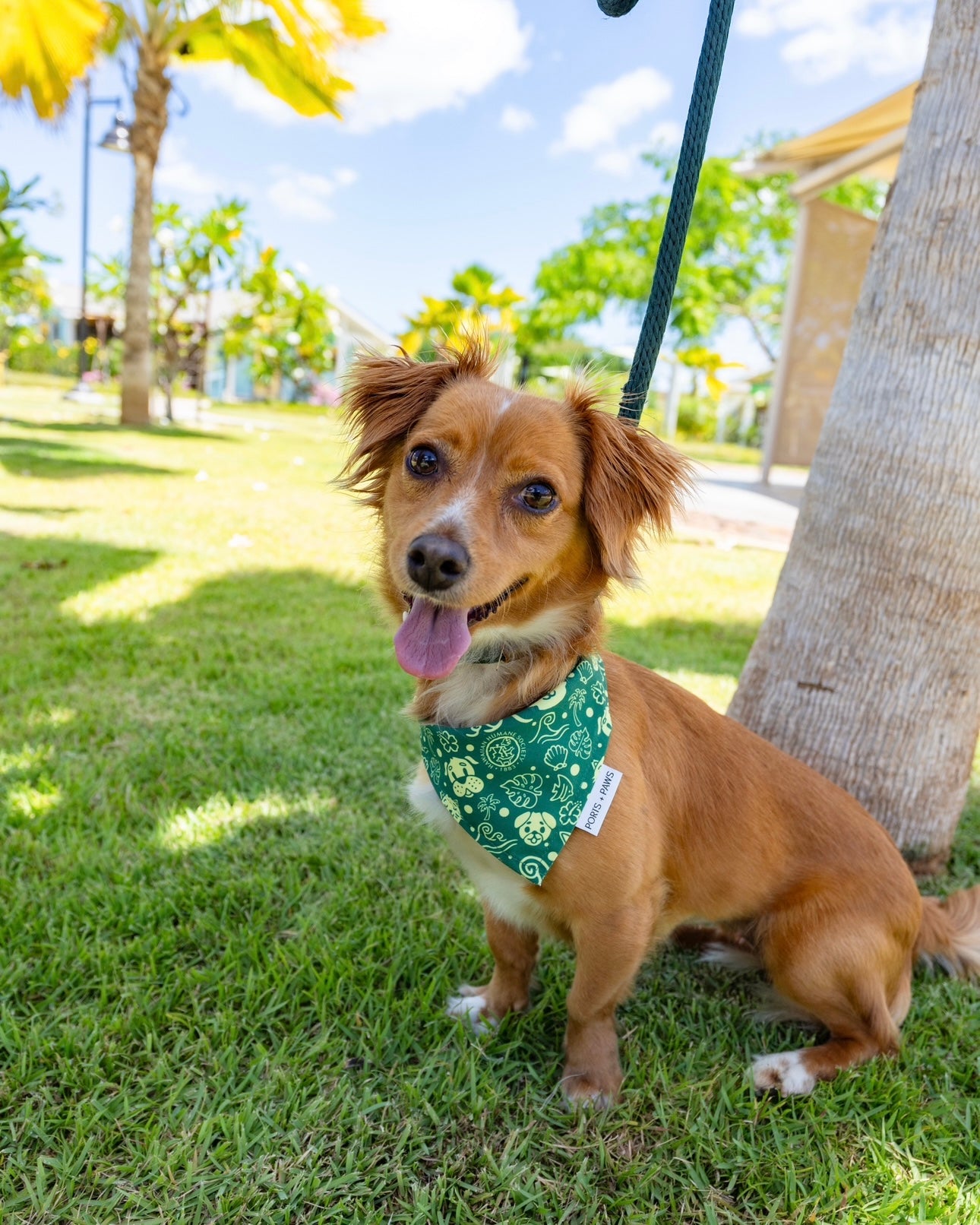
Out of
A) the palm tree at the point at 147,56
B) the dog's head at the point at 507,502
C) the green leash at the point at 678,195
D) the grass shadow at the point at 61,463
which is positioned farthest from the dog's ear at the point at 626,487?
the palm tree at the point at 147,56

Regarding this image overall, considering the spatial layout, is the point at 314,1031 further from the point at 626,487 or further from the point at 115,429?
the point at 115,429

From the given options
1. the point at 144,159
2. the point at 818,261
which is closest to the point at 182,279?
the point at 144,159

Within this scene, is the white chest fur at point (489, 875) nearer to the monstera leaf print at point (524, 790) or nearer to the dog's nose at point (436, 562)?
the monstera leaf print at point (524, 790)

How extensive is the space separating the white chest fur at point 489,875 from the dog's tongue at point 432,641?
47 cm

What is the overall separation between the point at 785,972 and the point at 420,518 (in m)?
1.61

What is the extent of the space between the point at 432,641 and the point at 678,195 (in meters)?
1.32

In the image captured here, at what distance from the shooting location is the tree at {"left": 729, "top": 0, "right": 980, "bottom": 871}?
2779mm

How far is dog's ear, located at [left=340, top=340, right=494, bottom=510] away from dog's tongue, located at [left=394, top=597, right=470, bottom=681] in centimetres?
52

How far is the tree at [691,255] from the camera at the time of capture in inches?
1105

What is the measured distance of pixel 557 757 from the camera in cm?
202

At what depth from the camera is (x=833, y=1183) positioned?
186 centimetres

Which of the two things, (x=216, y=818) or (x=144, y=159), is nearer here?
(x=216, y=818)

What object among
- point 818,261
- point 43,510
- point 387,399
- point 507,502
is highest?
point 818,261

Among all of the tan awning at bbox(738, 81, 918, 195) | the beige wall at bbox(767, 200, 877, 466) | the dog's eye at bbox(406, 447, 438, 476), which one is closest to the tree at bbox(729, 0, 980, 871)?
the dog's eye at bbox(406, 447, 438, 476)
